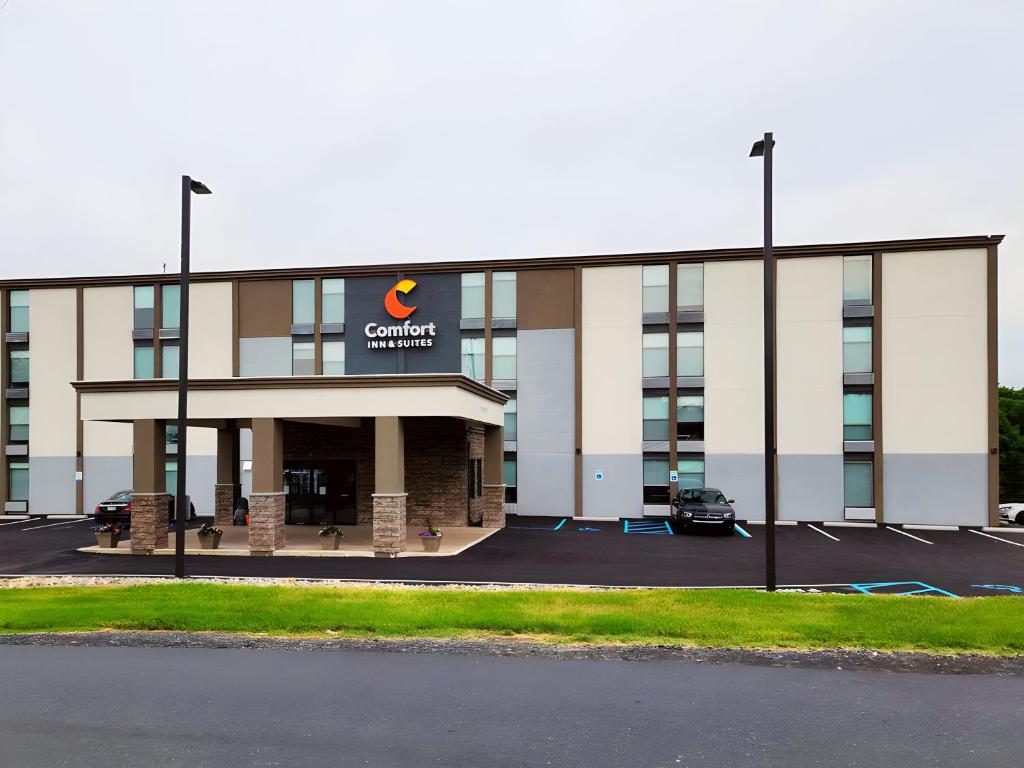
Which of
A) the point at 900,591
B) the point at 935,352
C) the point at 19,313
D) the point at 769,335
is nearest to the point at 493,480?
the point at 900,591

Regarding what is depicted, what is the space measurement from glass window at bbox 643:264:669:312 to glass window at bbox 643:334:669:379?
1361 mm

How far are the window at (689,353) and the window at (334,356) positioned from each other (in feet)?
53.2

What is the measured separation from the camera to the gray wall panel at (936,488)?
31594 mm

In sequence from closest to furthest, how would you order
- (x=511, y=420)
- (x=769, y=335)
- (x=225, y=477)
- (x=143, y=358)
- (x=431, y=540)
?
(x=769, y=335) < (x=431, y=540) < (x=225, y=477) < (x=511, y=420) < (x=143, y=358)

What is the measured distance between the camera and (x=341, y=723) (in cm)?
750

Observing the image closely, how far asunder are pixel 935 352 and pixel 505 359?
18.9 meters

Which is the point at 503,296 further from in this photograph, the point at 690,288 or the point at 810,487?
the point at 810,487

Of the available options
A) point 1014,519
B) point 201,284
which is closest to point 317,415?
point 201,284

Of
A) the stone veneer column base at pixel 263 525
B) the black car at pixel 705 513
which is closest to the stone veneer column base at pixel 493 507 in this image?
the black car at pixel 705 513

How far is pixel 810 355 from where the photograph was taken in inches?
1308

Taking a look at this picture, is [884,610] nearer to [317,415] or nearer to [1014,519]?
[317,415]

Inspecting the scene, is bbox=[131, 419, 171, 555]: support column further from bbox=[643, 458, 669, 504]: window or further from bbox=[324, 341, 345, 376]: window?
bbox=[643, 458, 669, 504]: window

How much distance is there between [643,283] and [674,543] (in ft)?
46.1

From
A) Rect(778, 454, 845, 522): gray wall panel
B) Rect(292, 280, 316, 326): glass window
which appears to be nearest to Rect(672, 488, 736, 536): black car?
Rect(778, 454, 845, 522): gray wall panel
